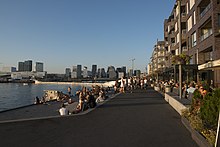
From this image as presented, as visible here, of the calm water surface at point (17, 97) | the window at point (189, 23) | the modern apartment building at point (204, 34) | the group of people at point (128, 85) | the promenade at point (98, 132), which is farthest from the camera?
the calm water surface at point (17, 97)

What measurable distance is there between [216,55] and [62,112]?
55.0ft

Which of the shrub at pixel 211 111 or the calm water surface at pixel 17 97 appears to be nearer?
the shrub at pixel 211 111

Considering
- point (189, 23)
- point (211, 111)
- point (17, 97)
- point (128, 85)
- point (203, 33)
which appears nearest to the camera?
point (211, 111)

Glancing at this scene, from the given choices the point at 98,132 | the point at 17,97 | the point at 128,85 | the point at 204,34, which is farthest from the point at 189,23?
the point at 17,97

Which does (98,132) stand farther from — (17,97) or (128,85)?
(17,97)

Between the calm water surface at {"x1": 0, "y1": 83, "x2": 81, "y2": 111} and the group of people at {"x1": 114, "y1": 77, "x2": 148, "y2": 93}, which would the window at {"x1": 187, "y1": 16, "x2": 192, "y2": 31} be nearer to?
the group of people at {"x1": 114, "y1": 77, "x2": 148, "y2": 93}

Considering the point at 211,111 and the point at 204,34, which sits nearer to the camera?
the point at 211,111

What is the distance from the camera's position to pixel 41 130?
7527mm

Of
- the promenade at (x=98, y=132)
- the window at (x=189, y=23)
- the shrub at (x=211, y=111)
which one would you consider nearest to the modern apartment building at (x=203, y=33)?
the window at (x=189, y=23)

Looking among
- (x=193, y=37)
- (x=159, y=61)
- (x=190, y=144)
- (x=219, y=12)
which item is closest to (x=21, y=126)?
(x=190, y=144)

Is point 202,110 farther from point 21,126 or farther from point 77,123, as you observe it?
point 21,126

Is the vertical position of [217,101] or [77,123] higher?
[217,101]

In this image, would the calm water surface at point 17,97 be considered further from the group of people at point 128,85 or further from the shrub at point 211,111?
the shrub at point 211,111

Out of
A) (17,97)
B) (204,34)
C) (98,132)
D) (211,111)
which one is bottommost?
(17,97)
